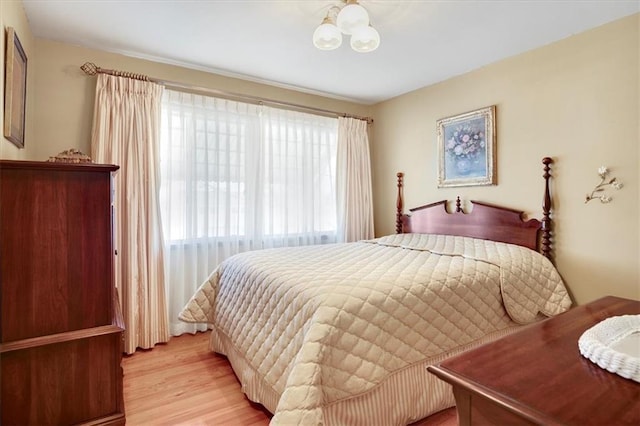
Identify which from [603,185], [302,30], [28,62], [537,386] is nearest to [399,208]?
[603,185]

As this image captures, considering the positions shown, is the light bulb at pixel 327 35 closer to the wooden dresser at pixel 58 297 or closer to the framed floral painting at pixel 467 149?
the wooden dresser at pixel 58 297

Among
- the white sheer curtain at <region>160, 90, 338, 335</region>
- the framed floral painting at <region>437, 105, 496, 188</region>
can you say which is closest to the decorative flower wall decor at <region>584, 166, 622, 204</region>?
the framed floral painting at <region>437, 105, 496, 188</region>

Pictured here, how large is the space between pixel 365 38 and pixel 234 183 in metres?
1.91

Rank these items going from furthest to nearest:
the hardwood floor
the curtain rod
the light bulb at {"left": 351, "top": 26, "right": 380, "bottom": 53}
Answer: the curtain rod → the light bulb at {"left": 351, "top": 26, "right": 380, "bottom": 53} → the hardwood floor

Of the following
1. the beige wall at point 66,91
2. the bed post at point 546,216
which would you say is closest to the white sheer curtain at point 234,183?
the beige wall at point 66,91

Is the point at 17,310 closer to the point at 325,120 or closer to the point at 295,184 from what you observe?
the point at 295,184

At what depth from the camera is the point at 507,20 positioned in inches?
88.0

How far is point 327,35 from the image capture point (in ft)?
6.35

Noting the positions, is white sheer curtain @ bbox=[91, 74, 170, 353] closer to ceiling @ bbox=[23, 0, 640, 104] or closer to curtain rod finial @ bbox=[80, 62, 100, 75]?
curtain rod finial @ bbox=[80, 62, 100, 75]

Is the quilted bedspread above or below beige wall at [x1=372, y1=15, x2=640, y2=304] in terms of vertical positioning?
below

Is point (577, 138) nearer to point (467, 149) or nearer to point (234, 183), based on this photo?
point (467, 149)

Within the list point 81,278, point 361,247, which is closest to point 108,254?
point 81,278

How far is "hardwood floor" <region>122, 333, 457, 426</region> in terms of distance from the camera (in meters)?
1.78

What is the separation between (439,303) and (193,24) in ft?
8.17
